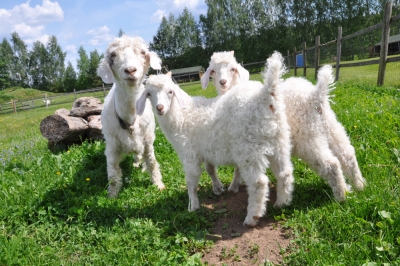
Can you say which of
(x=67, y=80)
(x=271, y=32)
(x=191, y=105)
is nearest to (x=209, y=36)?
(x=271, y=32)

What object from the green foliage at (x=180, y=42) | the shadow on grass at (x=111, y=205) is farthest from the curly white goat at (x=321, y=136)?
the green foliage at (x=180, y=42)

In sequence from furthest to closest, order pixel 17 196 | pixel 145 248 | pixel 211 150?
pixel 17 196
pixel 211 150
pixel 145 248

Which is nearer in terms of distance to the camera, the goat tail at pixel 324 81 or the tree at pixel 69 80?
the goat tail at pixel 324 81

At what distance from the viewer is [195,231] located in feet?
10.1

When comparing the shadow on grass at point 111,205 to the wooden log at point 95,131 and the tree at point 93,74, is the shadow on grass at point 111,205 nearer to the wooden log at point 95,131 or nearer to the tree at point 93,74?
the wooden log at point 95,131

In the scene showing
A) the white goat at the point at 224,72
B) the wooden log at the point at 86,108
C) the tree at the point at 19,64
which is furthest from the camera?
the tree at the point at 19,64

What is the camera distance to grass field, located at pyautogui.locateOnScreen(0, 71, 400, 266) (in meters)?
2.39

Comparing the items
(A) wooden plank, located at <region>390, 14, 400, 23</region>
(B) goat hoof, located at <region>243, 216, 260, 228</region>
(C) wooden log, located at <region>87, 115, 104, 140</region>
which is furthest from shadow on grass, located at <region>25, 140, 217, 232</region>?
(A) wooden plank, located at <region>390, 14, 400, 23</region>

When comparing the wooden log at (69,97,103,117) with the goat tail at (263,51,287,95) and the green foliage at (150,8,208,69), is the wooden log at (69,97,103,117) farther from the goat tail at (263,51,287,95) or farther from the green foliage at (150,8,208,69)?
the green foliage at (150,8,208,69)

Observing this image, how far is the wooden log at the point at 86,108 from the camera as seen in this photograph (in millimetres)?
6789

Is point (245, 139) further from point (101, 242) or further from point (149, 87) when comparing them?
point (101, 242)

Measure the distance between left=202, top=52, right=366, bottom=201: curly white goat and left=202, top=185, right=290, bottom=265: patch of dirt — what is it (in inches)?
27.6

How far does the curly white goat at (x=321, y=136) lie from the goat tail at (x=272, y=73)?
0.44m

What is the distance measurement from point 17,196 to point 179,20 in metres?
63.7
